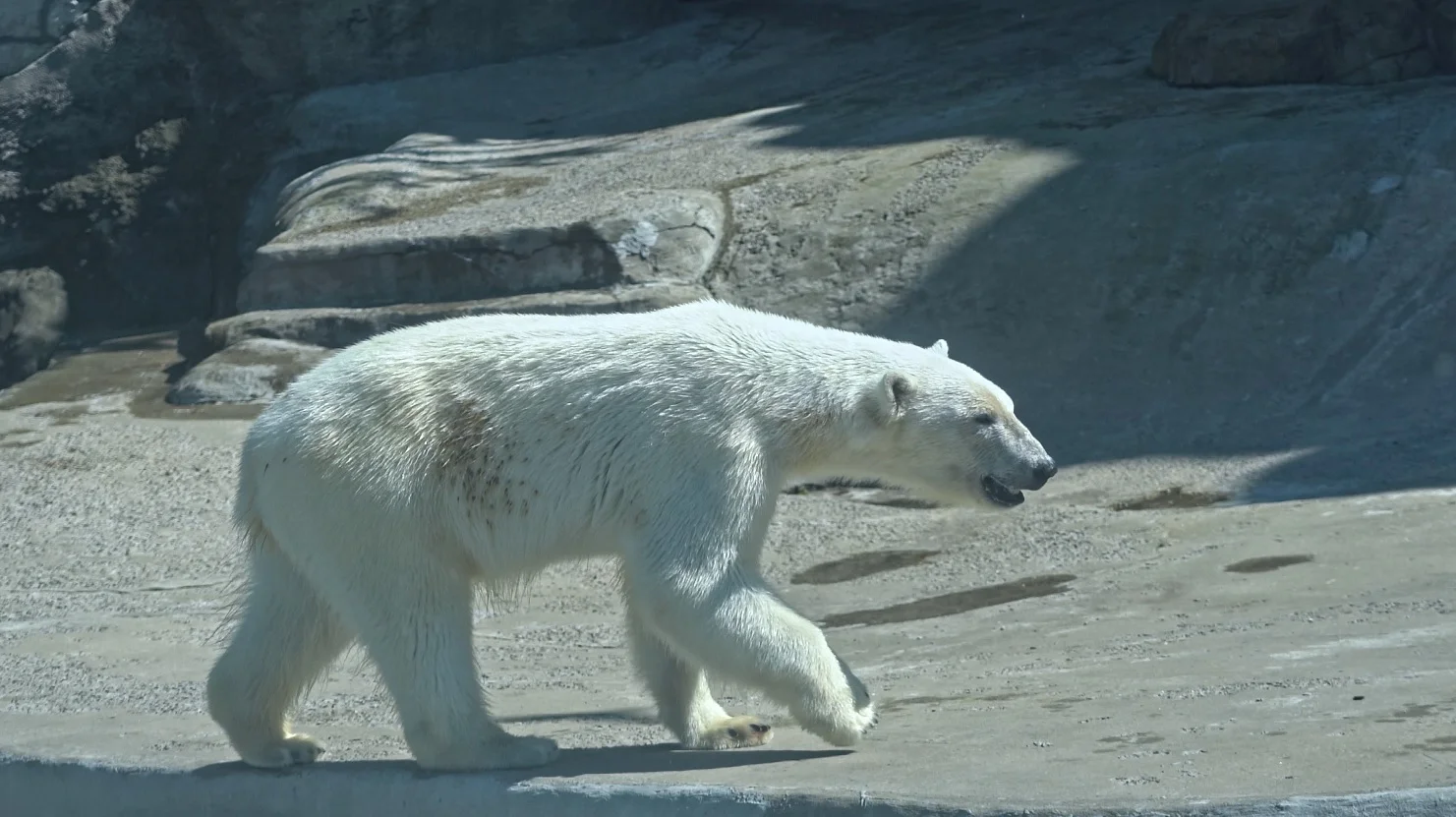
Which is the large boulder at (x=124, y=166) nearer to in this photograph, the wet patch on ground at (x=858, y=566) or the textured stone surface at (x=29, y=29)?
the textured stone surface at (x=29, y=29)

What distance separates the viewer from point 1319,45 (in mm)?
10133

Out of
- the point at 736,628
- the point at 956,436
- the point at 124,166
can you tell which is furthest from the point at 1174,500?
the point at 124,166

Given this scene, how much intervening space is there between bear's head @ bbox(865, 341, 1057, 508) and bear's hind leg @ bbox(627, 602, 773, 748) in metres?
0.77

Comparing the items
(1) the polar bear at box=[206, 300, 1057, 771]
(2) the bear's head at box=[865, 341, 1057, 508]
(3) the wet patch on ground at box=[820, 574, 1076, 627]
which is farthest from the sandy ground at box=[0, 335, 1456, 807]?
(2) the bear's head at box=[865, 341, 1057, 508]

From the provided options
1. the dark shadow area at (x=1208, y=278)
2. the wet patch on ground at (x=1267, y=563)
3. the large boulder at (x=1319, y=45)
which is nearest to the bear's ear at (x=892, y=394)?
the wet patch on ground at (x=1267, y=563)

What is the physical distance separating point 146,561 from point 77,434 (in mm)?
2070

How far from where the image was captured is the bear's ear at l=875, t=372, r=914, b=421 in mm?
4406

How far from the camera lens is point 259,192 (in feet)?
42.3

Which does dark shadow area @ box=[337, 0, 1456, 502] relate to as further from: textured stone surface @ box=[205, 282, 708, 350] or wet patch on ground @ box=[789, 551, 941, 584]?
wet patch on ground @ box=[789, 551, 941, 584]

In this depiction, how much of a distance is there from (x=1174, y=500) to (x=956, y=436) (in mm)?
2993

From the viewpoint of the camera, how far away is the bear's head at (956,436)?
4484mm

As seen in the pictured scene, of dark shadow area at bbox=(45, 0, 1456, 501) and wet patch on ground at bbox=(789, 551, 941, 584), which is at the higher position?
dark shadow area at bbox=(45, 0, 1456, 501)

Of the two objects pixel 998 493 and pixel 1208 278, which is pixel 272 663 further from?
pixel 1208 278

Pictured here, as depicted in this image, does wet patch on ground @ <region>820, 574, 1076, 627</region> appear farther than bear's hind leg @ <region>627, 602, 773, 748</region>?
Yes
